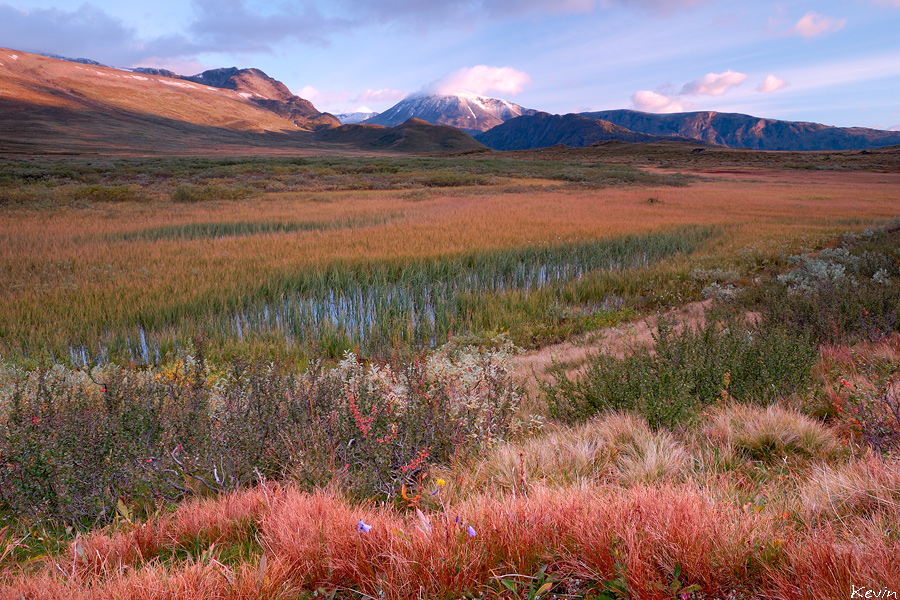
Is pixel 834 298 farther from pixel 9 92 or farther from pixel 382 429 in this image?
pixel 9 92

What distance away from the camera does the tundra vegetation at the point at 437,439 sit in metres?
1.75

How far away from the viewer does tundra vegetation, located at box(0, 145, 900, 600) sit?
1.75 m

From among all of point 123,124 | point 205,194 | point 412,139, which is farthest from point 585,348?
point 412,139

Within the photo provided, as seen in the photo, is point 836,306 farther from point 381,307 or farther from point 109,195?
point 109,195

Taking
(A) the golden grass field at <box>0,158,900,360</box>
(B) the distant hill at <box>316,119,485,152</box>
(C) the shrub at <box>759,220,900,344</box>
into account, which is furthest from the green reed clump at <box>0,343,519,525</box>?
(B) the distant hill at <box>316,119,485,152</box>

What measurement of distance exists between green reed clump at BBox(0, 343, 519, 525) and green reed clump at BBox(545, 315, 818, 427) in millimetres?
718

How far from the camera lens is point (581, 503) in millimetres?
2004

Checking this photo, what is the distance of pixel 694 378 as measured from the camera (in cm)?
421

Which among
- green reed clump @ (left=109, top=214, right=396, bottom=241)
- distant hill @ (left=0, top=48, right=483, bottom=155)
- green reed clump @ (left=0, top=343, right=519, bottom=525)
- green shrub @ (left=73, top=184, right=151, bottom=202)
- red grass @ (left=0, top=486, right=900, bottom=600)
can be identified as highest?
distant hill @ (left=0, top=48, right=483, bottom=155)


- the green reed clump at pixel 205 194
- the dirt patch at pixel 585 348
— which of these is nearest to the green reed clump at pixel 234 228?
the green reed clump at pixel 205 194

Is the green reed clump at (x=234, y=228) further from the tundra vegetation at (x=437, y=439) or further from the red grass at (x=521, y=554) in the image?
the red grass at (x=521, y=554)

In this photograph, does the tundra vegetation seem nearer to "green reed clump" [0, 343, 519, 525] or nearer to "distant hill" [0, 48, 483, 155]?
"green reed clump" [0, 343, 519, 525]

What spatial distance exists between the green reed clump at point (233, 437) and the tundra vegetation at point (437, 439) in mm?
26

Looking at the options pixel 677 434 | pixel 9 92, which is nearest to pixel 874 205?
pixel 677 434
